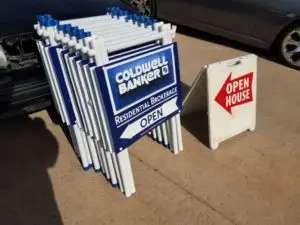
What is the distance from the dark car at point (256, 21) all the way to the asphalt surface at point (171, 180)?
1138 mm

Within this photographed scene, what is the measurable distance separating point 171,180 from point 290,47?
285 cm

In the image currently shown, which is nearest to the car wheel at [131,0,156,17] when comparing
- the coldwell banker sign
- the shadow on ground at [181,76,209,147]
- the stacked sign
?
the shadow on ground at [181,76,209,147]

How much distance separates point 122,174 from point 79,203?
43 cm

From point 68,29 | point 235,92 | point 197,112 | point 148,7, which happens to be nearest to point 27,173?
point 68,29

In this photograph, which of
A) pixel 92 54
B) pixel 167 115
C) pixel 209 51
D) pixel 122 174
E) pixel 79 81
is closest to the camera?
pixel 92 54

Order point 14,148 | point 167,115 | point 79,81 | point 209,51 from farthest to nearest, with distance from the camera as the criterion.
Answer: point 209,51 → point 14,148 → point 167,115 → point 79,81

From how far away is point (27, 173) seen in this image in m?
2.77

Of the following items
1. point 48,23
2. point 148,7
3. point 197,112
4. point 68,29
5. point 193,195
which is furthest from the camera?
point 148,7

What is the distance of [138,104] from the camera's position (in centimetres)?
220

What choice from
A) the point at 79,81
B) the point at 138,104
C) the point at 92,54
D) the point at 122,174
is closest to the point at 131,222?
the point at 122,174

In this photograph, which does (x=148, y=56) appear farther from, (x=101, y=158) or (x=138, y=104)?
(x=101, y=158)

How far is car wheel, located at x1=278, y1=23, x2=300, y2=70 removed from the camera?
412 cm

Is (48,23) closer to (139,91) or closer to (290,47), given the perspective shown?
(139,91)

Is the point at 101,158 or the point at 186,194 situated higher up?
the point at 101,158
